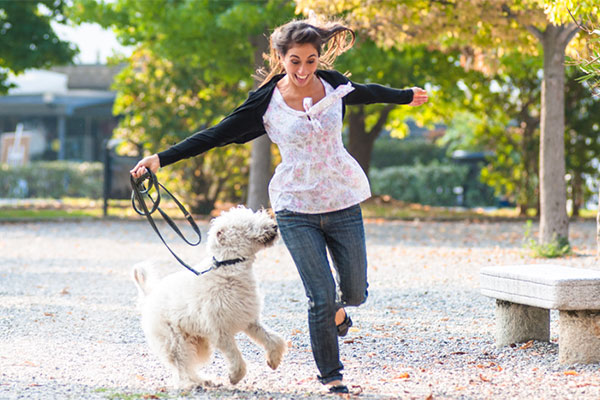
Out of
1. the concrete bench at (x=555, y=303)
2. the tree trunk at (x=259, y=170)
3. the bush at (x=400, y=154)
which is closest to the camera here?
the concrete bench at (x=555, y=303)

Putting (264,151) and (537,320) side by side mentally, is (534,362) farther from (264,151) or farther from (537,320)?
(264,151)

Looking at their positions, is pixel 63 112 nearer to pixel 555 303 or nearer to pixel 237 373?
pixel 237 373

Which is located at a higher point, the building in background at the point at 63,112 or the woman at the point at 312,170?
the building in background at the point at 63,112

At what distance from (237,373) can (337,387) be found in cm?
57

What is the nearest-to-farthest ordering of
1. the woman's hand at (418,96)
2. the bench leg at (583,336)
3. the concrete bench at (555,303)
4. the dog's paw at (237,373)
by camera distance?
the dog's paw at (237,373) → the woman's hand at (418,96) → the concrete bench at (555,303) → the bench leg at (583,336)

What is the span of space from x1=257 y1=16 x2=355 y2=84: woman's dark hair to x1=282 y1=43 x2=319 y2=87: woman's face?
26 mm

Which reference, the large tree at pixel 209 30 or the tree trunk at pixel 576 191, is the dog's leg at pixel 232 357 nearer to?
the large tree at pixel 209 30

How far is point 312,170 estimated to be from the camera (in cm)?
435

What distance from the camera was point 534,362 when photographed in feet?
17.2

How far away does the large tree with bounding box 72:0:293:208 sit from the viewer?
14.4 metres

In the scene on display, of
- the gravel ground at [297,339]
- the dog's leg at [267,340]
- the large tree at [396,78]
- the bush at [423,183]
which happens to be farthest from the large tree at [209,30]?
the dog's leg at [267,340]

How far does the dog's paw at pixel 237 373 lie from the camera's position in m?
4.59

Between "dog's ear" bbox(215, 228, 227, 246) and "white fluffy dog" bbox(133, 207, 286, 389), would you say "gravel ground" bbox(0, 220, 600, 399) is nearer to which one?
"white fluffy dog" bbox(133, 207, 286, 389)

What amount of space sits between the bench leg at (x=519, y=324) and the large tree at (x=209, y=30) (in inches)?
341
